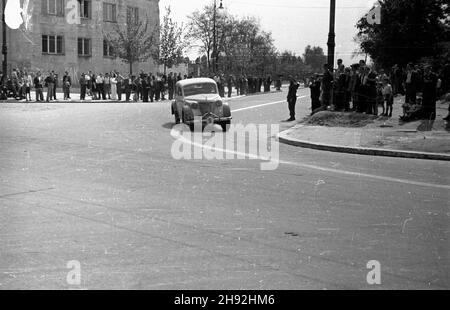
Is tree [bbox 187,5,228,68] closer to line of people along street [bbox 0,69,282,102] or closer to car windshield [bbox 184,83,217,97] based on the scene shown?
line of people along street [bbox 0,69,282,102]

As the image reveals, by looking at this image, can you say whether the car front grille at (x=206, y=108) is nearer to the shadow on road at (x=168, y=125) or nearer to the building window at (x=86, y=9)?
the shadow on road at (x=168, y=125)

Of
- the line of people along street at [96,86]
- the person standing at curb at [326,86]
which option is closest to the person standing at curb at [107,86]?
the line of people along street at [96,86]

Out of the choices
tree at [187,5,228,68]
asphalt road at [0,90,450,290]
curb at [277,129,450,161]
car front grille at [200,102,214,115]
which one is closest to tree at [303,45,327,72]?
tree at [187,5,228,68]

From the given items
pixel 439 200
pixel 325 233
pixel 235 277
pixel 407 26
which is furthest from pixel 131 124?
pixel 407 26

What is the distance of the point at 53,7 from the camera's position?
58.8 metres

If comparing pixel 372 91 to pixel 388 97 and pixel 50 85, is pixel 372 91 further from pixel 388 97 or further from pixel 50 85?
pixel 50 85

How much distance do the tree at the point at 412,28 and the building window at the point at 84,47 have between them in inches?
1244

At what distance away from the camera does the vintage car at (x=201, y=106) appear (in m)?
22.6

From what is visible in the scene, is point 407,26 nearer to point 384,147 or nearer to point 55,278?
point 384,147

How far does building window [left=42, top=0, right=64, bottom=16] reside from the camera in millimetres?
58062

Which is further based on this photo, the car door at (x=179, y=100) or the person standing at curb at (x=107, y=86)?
the person standing at curb at (x=107, y=86)

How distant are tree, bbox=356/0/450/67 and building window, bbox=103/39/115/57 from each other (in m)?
31.8

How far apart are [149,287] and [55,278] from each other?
847mm

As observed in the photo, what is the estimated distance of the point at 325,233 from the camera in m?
7.34
